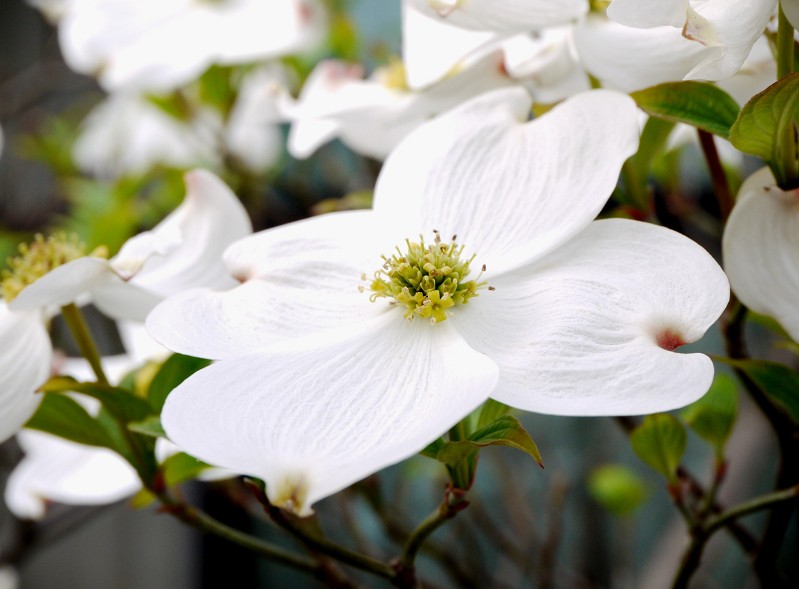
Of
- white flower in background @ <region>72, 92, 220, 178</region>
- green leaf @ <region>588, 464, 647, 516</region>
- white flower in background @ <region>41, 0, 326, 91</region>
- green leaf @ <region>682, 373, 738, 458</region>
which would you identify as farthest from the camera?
white flower in background @ <region>72, 92, 220, 178</region>

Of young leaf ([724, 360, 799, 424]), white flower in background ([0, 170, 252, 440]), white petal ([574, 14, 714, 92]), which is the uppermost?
white petal ([574, 14, 714, 92])

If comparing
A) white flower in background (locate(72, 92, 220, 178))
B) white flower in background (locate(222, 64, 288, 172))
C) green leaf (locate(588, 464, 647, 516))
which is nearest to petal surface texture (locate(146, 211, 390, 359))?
white flower in background (locate(222, 64, 288, 172))

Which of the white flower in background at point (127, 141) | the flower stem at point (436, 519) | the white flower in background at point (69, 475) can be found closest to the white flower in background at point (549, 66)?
the flower stem at point (436, 519)

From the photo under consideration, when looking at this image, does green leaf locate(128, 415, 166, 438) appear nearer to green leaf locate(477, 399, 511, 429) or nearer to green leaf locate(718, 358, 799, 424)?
green leaf locate(477, 399, 511, 429)

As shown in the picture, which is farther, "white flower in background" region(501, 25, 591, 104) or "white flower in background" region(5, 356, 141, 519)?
"white flower in background" region(5, 356, 141, 519)

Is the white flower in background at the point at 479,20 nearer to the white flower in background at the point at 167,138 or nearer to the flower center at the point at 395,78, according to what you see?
the flower center at the point at 395,78
